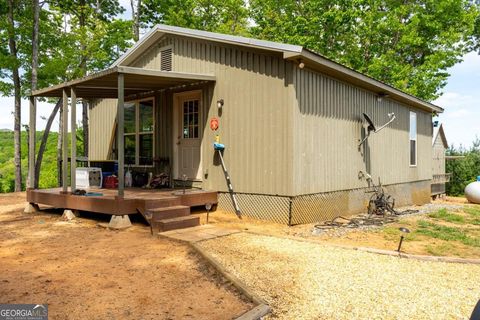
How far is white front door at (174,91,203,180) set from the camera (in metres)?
8.76

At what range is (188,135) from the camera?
906cm

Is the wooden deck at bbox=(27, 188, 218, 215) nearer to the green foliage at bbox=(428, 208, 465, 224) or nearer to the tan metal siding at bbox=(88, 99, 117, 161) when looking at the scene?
the tan metal siding at bbox=(88, 99, 117, 161)

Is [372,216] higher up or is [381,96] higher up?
[381,96]

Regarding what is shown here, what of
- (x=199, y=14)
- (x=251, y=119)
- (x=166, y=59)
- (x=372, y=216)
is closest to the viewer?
(x=251, y=119)

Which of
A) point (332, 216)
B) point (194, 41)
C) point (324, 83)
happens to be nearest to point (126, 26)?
point (194, 41)

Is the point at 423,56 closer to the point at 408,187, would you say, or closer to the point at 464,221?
the point at 408,187

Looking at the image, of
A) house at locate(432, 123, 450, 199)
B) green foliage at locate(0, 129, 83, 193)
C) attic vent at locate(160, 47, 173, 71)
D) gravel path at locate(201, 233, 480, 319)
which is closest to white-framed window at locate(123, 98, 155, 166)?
attic vent at locate(160, 47, 173, 71)

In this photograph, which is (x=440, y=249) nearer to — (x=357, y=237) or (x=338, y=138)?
(x=357, y=237)

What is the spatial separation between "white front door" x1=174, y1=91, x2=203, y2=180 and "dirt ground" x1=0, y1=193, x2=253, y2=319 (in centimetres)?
282

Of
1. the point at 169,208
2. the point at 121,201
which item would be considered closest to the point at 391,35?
the point at 169,208

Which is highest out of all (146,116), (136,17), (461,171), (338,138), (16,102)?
(136,17)

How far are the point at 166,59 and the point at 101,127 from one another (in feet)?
11.7

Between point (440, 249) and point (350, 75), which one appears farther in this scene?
point (350, 75)

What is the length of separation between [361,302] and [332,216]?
498cm
